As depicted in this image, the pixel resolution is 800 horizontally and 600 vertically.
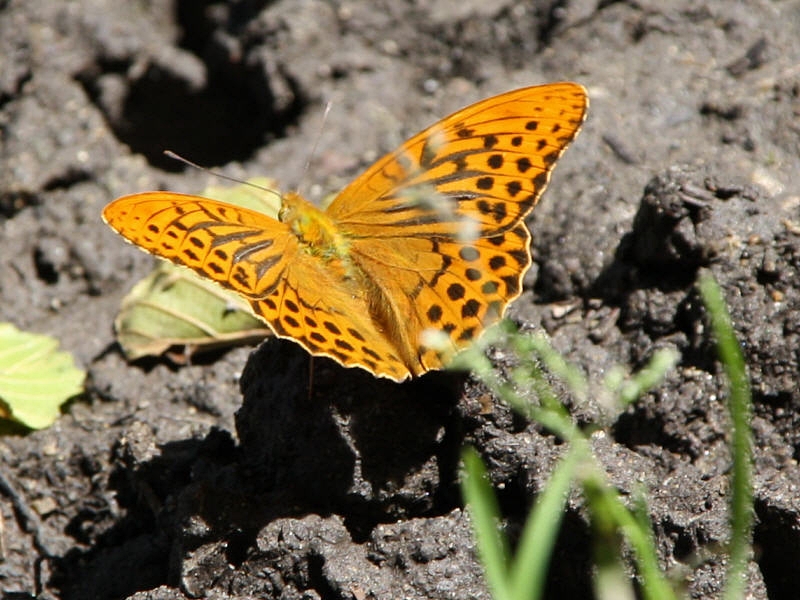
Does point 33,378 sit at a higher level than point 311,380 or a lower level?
lower

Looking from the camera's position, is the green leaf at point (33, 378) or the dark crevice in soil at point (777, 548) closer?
the dark crevice in soil at point (777, 548)

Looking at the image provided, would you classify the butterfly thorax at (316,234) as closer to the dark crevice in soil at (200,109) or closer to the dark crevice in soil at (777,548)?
the dark crevice in soil at (777,548)

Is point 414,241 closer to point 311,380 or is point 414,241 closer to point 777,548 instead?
point 311,380

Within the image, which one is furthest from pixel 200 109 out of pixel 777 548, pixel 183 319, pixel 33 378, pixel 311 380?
pixel 777 548

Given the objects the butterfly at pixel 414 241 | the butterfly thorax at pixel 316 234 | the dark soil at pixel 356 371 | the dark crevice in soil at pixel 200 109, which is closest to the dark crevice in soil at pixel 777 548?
the dark soil at pixel 356 371

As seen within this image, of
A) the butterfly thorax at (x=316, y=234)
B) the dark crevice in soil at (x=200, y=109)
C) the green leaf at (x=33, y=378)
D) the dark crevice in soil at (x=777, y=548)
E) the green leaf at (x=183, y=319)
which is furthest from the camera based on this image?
the dark crevice in soil at (x=200, y=109)

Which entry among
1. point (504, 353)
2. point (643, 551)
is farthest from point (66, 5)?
point (643, 551)
